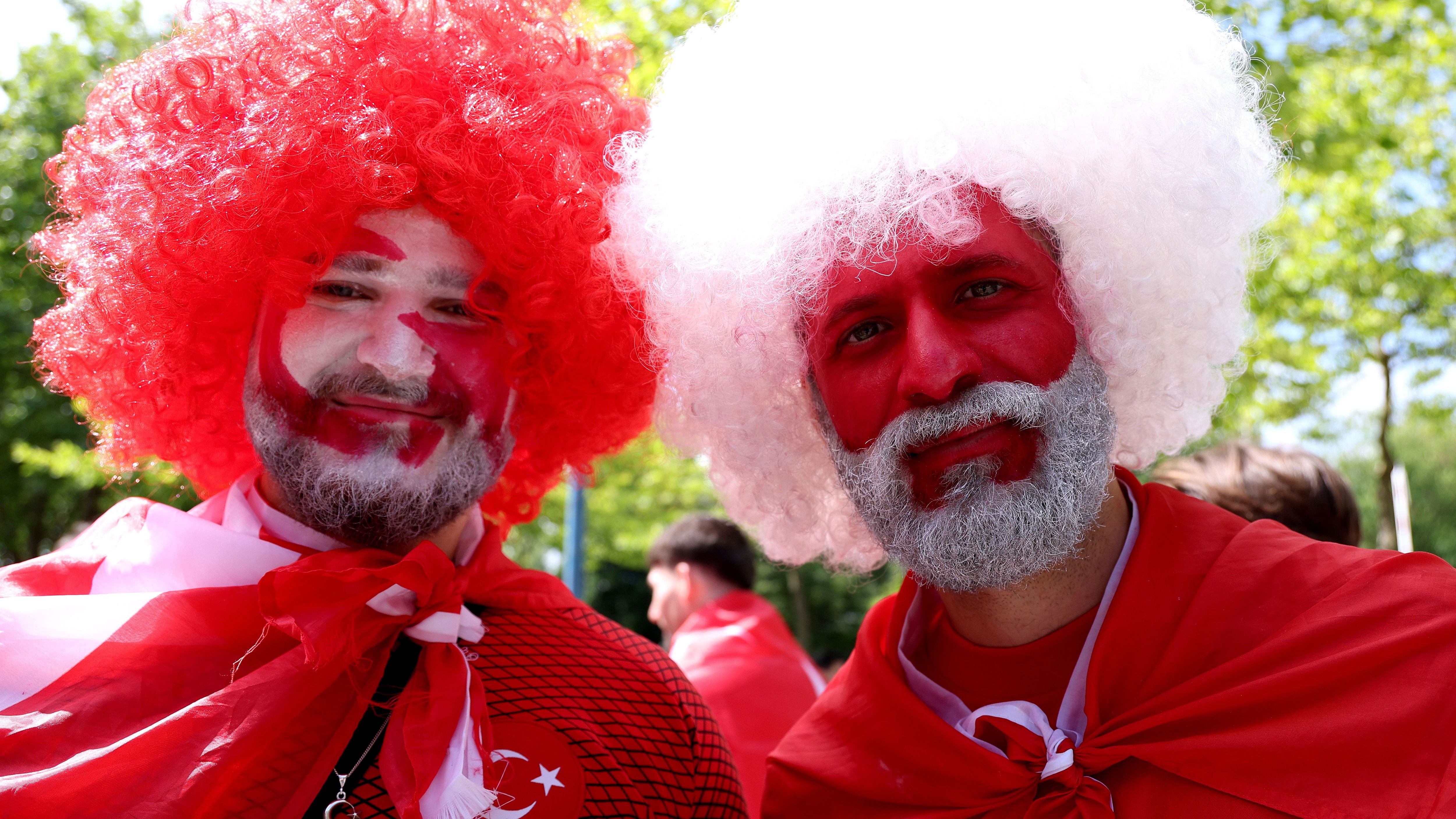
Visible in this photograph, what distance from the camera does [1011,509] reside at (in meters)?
2.27

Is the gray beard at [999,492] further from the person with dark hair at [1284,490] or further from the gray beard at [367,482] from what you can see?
the person with dark hair at [1284,490]

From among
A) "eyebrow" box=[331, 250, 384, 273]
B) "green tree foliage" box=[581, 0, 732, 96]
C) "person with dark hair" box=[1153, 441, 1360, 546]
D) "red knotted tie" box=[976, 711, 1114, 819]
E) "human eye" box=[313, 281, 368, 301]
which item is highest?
"green tree foliage" box=[581, 0, 732, 96]

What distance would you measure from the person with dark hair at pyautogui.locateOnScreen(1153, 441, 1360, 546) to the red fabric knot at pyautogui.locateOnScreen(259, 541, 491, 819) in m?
2.40

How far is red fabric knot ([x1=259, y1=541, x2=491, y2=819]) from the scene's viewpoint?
2133 mm

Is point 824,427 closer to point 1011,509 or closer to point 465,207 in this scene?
point 1011,509

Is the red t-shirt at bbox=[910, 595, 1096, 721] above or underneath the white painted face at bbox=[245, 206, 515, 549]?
underneath

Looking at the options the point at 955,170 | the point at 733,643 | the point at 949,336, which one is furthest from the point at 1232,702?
the point at 733,643

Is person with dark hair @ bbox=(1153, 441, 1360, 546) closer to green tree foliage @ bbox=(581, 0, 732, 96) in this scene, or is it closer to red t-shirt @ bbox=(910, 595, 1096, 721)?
red t-shirt @ bbox=(910, 595, 1096, 721)

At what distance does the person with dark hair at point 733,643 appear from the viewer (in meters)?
4.94

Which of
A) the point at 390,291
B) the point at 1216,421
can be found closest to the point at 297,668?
the point at 390,291

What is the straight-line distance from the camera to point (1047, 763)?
2.16 metres

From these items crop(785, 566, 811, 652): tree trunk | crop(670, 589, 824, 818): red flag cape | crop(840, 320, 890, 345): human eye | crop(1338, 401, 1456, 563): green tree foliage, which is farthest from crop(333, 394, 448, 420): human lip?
crop(1338, 401, 1456, 563): green tree foliage

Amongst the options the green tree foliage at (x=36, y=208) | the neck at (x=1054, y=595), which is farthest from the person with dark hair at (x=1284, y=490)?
the green tree foliage at (x=36, y=208)

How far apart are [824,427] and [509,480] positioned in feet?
3.72
